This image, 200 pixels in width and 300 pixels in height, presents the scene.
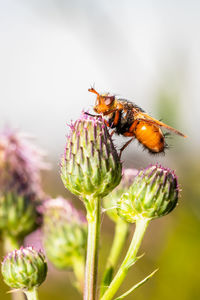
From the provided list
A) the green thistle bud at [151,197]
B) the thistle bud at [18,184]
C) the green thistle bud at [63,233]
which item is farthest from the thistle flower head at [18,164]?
the green thistle bud at [151,197]

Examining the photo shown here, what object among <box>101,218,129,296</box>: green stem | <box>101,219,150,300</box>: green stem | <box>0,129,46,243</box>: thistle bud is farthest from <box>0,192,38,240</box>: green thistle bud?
<box>101,219,150,300</box>: green stem

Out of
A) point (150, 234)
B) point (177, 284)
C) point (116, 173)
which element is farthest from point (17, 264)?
point (150, 234)

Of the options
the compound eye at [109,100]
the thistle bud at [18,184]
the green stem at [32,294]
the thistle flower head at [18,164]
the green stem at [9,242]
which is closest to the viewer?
the green stem at [32,294]

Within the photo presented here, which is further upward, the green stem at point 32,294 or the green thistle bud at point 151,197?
the green thistle bud at point 151,197

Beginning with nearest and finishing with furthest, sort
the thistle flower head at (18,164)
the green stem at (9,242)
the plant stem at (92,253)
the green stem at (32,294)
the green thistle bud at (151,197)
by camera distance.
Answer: the plant stem at (92,253) < the green stem at (32,294) < the green thistle bud at (151,197) < the green stem at (9,242) < the thistle flower head at (18,164)

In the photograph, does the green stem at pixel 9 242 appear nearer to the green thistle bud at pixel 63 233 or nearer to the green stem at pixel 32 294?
the green thistle bud at pixel 63 233

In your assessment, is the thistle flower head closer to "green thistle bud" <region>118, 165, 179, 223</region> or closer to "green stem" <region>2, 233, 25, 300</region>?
"green stem" <region>2, 233, 25, 300</region>

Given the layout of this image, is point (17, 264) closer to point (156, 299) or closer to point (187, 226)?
point (187, 226)

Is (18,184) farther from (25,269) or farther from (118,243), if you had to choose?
(25,269)
